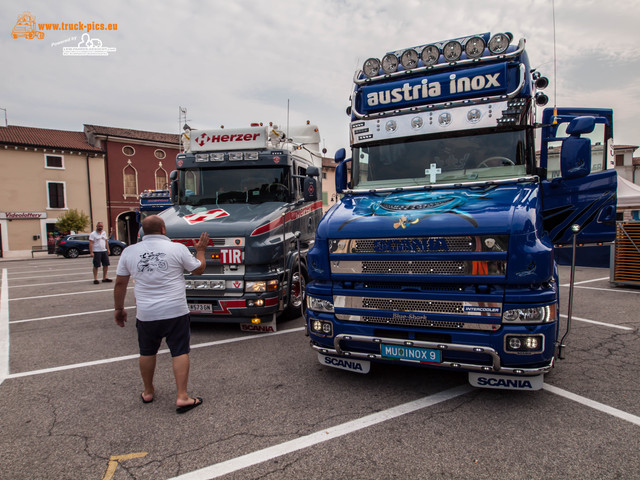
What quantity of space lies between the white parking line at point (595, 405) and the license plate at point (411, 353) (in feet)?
4.42

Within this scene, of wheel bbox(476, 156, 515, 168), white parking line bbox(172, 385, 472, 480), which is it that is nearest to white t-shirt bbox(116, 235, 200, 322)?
white parking line bbox(172, 385, 472, 480)

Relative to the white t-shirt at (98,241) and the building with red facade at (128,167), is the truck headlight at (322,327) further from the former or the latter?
the building with red facade at (128,167)

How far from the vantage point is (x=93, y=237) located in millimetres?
11922

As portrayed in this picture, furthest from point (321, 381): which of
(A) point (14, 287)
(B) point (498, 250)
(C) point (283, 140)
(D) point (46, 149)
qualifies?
(D) point (46, 149)

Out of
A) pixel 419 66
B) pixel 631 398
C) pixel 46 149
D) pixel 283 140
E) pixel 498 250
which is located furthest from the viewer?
pixel 46 149

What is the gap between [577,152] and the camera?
404cm

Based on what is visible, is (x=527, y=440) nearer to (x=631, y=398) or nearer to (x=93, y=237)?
(x=631, y=398)

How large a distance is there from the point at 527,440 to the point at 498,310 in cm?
96

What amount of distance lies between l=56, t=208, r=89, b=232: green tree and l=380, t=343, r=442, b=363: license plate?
3498cm

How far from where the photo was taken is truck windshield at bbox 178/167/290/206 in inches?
272

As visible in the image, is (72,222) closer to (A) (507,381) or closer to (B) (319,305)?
(B) (319,305)

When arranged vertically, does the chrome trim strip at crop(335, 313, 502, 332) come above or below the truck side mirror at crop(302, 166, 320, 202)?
below

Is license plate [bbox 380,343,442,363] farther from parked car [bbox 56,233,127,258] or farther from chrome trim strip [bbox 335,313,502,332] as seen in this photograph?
parked car [bbox 56,233,127,258]

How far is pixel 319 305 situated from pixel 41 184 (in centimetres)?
3703
